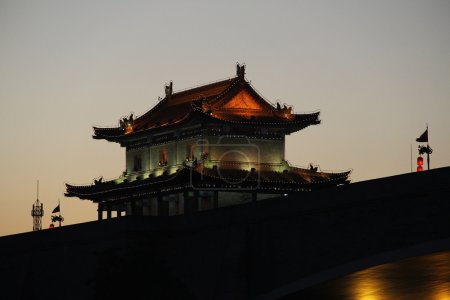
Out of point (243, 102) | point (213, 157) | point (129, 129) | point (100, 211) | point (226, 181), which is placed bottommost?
point (100, 211)

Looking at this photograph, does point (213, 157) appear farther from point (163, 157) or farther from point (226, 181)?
point (163, 157)

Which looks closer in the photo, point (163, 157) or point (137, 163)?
point (163, 157)

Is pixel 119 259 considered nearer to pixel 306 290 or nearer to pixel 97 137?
pixel 306 290

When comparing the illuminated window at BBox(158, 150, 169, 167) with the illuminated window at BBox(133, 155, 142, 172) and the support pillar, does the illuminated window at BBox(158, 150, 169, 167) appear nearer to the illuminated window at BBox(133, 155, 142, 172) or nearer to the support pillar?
the illuminated window at BBox(133, 155, 142, 172)

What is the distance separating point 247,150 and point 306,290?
965 inches

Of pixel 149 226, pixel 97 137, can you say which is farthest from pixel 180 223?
pixel 97 137

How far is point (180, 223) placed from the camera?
145 feet

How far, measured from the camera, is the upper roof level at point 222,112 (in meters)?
61.8

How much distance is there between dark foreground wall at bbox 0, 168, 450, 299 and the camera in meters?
34.1

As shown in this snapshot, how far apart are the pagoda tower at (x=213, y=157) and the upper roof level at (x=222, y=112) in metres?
0.05

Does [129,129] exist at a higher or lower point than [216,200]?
higher

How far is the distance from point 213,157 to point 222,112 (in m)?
2.62

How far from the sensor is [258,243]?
40469mm

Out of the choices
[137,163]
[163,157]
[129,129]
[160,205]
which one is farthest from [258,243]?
[129,129]
